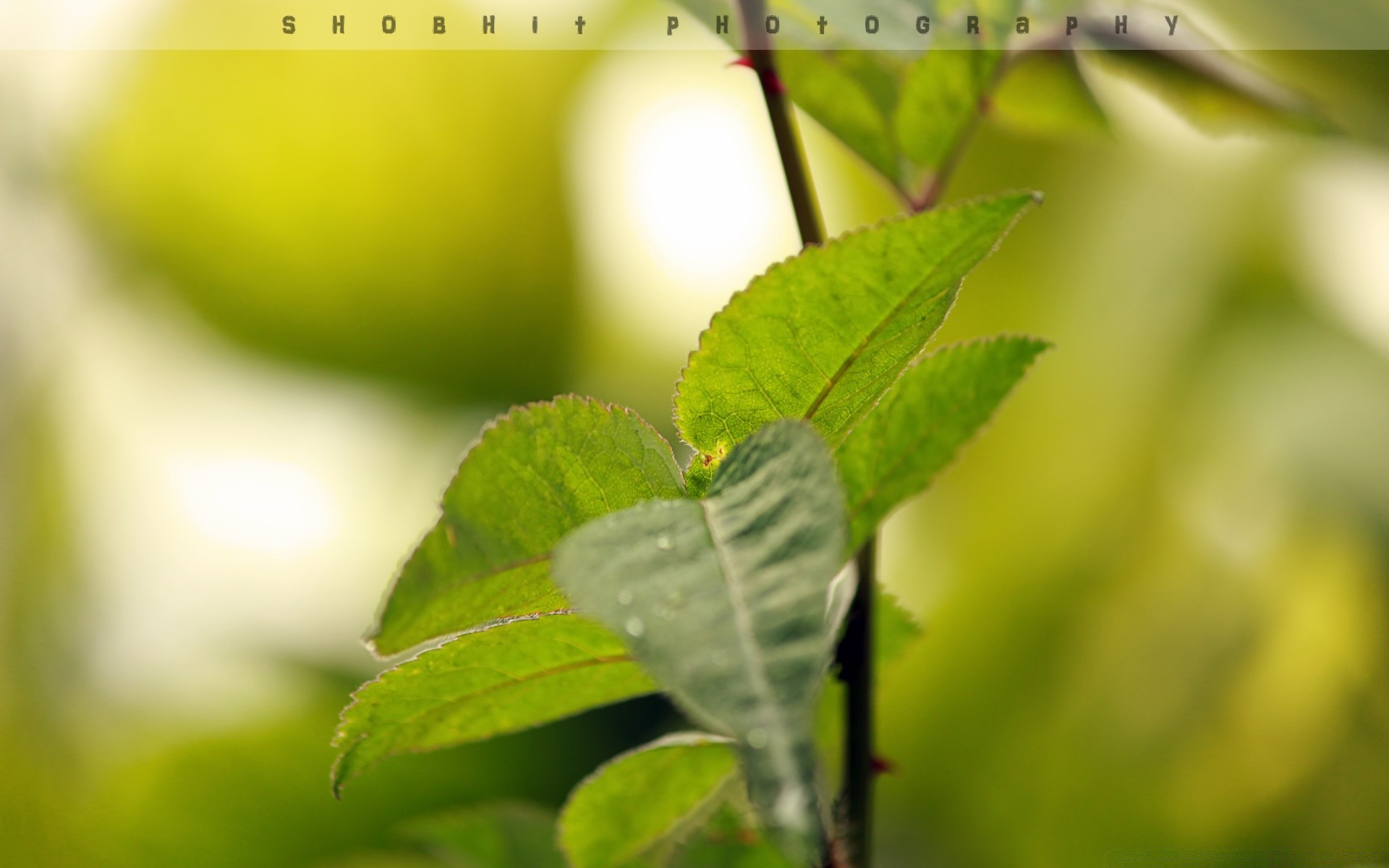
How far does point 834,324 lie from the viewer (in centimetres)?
13

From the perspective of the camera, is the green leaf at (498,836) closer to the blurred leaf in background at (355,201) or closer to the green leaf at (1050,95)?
the green leaf at (1050,95)

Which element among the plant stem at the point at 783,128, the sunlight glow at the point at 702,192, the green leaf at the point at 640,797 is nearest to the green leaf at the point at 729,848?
the green leaf at the point at 640,797

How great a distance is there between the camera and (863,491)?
0.14m

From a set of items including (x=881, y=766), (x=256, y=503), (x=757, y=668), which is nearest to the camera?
(x=757, y=668)

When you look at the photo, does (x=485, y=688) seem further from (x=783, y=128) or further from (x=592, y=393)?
(x=592, y=393)

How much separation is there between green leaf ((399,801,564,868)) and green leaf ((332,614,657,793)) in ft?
0.29

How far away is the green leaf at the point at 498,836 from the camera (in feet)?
0.77

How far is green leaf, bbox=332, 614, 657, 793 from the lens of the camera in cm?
14

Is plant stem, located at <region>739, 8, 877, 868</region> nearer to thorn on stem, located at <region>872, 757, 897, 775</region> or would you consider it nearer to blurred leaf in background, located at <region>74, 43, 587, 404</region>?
thorn on stem, located at <region>872, 757, 897, 775</region>

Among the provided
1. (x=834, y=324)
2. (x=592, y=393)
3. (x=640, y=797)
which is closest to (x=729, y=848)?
(x=640, y=797)

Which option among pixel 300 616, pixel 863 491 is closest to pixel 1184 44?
pixel 863 491

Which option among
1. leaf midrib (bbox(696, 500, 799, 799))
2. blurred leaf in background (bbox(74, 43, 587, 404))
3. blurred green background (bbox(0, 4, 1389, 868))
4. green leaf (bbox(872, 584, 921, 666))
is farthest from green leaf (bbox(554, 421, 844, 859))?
blurred leaf in background (bbox(74, 43, 587, 404))

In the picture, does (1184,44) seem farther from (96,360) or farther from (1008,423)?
(96,360)

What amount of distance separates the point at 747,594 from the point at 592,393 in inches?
26.3
